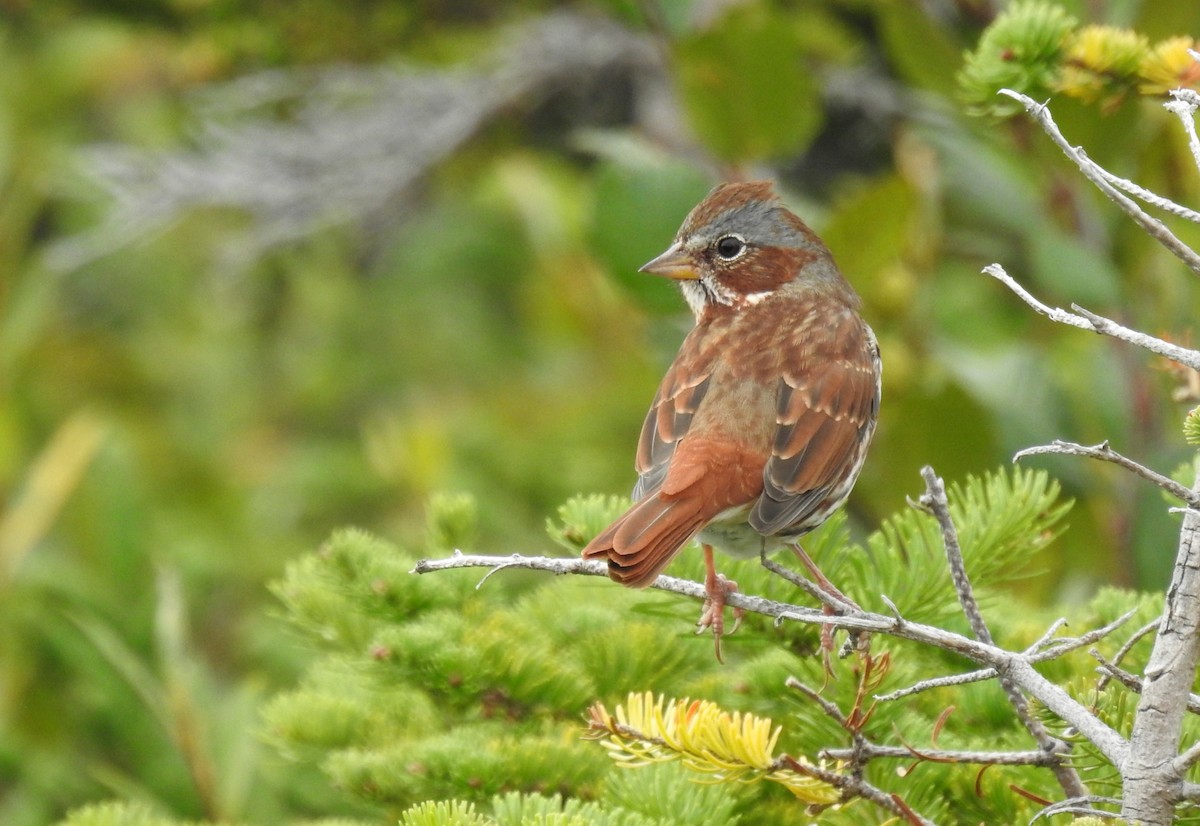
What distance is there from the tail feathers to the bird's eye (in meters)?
1.19

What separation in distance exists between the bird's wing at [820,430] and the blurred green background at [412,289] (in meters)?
0.47

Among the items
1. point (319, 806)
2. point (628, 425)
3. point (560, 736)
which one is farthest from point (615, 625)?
point (628, 425)

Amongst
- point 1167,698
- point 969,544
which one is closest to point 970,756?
point 1167,698

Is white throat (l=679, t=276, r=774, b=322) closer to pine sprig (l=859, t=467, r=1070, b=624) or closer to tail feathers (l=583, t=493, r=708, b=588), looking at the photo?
tail feathers (l=583, t=493, r=708, b=588)

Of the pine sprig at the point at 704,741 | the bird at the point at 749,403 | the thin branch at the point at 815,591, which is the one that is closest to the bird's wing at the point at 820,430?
the bird at the point at 749,403

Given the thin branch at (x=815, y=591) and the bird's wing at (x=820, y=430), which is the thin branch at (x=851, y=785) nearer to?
the thin branch at (x=815, y=591)

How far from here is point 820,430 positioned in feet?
10.2

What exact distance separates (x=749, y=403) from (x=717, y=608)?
35.6 inches

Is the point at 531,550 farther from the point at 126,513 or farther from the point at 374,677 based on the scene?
the point at 374,677

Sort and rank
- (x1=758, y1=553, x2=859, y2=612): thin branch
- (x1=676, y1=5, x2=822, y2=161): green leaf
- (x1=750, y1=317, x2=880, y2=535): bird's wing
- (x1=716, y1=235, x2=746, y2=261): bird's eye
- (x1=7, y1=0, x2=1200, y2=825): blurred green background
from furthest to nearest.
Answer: (x1=676, y1=5, x2=822, y2=161): green leaf
(x1=7, y1=0, x2=1200, y2=825): blurred green background
(x1=716, y1=235, x2=746, y2=261): bird's eye
(x1=750, y1=317, x2=880, y2=535): bird's wing
(x1=758, y1=553, x2=859, y2=612): thin branch

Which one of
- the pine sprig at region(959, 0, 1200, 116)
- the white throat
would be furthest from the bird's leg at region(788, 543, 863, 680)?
the white throat

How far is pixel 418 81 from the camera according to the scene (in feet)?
19.0

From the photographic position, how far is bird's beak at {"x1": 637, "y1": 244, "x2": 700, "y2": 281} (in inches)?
143

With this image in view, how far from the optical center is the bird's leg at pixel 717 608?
7.30 feet
